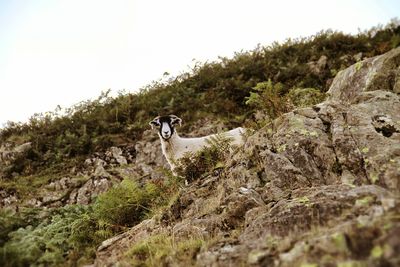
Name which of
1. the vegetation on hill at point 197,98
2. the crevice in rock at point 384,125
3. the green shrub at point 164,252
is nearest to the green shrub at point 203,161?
the green shrub at point 164,252

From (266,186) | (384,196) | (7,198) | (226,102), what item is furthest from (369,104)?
(7,198)

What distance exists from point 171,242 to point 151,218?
1.54 metres

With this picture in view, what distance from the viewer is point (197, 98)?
15.5 meters

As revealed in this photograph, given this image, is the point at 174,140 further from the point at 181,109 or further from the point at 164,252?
the point at 164,252

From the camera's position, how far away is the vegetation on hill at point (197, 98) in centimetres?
1426

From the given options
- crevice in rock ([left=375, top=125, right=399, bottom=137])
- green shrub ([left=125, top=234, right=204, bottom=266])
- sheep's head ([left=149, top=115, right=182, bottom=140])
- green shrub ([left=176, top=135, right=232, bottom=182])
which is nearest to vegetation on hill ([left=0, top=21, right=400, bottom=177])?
sheep's head ([left=149, top=115, right=182, bottom=140])

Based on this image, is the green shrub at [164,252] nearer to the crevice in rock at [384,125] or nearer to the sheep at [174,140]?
the crevice in rock at [384,125]

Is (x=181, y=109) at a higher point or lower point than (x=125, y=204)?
higher

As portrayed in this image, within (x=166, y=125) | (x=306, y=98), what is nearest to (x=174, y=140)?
(x=166, y=125)

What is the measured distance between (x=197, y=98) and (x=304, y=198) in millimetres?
10738

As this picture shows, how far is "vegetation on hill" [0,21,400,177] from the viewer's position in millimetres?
14258

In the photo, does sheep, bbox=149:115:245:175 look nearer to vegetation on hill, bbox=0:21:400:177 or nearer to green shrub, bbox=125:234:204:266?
vegetation on hill, bbox=0:21:400:177

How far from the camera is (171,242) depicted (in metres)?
5.47

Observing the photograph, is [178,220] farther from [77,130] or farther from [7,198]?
[77,130]
